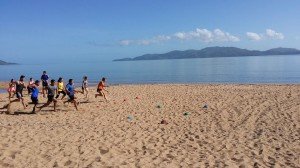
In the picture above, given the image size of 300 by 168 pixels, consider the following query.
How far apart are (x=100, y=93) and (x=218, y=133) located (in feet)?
26.7

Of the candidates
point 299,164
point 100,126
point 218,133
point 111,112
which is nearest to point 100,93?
point 111,112

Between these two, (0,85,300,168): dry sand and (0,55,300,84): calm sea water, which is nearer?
(0,85,300,168): dry sand

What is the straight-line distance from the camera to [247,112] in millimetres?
14562

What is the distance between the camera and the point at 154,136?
10594mm

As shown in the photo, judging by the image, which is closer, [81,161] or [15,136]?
[81,161]

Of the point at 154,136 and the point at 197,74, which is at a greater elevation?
the point at 154,136

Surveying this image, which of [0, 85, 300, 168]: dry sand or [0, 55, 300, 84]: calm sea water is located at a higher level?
[0, 85, 300, 168]: dry sand

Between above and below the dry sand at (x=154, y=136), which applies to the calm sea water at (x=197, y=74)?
below

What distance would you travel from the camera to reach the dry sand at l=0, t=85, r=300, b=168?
820 centimetres

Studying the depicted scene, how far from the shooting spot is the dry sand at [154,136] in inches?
323

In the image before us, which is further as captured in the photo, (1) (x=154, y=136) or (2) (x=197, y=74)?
(2) (x=197, y=74)

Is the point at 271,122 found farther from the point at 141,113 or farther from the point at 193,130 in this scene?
the point at 141,113

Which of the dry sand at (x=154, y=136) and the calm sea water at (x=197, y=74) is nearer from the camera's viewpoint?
the dry sand at (x=154, y=136)

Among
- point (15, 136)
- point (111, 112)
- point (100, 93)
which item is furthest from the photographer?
point (100, 93)
